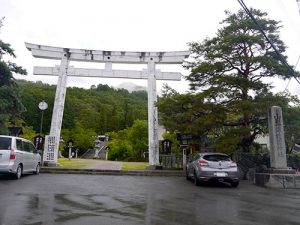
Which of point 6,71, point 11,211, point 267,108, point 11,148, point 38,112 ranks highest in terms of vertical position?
point 38,112

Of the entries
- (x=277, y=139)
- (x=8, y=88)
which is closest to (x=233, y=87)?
(x=277, y=139)

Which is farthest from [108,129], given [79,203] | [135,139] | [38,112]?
[79,203]

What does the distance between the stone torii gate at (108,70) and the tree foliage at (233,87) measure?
8.57 feet

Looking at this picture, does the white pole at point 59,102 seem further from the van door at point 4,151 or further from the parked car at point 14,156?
the van door at point 4,151

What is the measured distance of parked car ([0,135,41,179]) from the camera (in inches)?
494

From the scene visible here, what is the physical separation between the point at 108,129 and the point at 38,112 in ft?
48.6

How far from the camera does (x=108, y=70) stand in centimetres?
2202

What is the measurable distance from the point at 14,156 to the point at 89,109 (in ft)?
192

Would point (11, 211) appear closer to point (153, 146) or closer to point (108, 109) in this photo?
point (153, 146)

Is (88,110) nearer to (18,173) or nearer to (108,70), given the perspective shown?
(108,70)

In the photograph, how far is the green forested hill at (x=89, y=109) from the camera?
6450cm

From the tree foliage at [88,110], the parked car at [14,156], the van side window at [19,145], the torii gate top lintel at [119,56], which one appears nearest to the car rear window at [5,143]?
the parked car at [14,156]

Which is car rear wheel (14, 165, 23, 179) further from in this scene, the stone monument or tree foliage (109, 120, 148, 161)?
tree foliage (109, 120, 148, 161)

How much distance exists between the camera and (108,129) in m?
70.9
